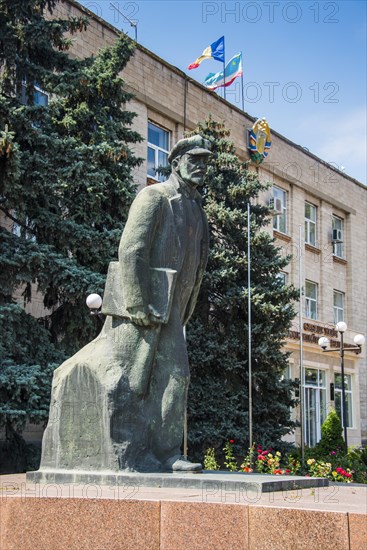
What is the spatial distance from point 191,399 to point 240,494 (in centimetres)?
1247

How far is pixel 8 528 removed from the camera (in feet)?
15.0

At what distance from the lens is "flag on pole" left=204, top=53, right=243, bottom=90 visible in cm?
2609

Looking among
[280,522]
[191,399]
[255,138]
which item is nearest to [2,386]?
[191,399]

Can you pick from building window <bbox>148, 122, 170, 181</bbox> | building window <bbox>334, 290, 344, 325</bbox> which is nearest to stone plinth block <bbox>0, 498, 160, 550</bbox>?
building window <bbox>148, 122, 170, 181</bbox>

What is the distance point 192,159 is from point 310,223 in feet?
84.4

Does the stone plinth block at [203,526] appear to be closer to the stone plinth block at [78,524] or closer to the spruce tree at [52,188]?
the stone plinth block at [78,524]

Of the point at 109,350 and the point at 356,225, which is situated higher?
the point at 356,225

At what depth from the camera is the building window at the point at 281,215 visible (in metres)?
28.4

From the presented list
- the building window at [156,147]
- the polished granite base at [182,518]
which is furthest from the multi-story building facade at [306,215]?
the polished granite base at [182,518]

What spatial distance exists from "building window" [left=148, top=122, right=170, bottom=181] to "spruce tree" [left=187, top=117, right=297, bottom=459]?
12.5 ft

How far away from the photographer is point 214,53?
2564cm

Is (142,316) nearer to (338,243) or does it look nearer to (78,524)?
(78,524)

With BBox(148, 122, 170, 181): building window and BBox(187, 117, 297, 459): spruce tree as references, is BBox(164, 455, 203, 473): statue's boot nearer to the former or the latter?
BBox(187, 117, 297, 459): spruce tree

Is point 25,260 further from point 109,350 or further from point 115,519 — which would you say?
point 115,519
